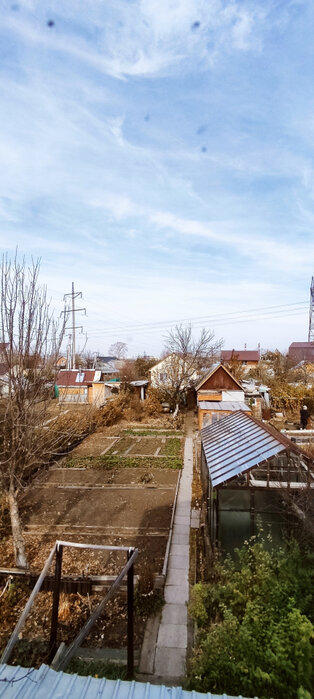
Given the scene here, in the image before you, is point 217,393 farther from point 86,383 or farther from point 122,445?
point 86,383

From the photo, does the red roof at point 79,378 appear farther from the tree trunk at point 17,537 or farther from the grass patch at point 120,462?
the tree trunk at point 17,537

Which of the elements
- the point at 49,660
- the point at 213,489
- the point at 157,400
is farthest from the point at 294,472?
the point at 157,400

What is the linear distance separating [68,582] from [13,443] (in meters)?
3.07

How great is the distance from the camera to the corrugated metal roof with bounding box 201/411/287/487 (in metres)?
8.83

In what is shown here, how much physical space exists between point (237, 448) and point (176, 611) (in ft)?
14.5

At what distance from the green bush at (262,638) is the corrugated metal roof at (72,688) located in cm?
136

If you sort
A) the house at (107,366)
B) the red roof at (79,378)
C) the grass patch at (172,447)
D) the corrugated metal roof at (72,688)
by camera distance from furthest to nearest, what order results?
the house at (107,366)
the red roof at (79,378)
the grass patch at (172,447)
the corrugated metal roof at (72,688)

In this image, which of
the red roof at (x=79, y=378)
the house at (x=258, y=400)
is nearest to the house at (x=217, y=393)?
the house at (x=258, y=400)

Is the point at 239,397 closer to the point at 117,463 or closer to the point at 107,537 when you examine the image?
the point at 117,463

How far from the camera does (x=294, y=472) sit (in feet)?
30.2

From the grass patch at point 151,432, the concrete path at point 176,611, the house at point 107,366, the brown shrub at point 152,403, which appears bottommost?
the concrete path at point 176,611

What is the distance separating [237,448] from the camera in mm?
10492

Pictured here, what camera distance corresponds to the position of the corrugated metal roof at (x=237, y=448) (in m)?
8.83

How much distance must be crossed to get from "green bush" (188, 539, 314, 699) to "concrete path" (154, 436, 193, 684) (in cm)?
36
